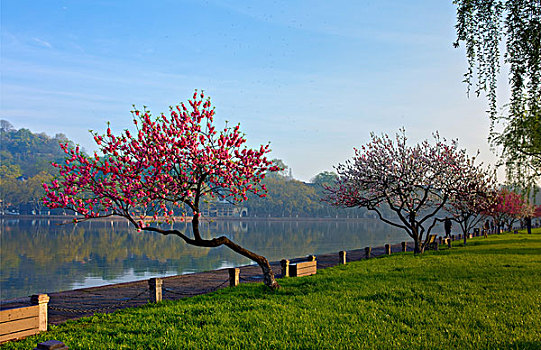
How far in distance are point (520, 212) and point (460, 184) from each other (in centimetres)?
3120

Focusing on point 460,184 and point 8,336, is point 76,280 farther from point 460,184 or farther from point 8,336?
point 460,184

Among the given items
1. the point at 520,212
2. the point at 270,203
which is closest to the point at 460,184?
the point at 520,212

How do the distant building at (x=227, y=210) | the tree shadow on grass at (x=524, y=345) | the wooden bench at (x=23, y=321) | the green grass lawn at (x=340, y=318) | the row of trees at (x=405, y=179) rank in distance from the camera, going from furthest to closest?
the distant building at (x=227, y=210) < the row of trees at (x=405, y=179) < the wooden bench at (x=23, y=321) < the green grass lawn at (x=340, y=318) < the tree shadow on grass at (x=524, y=345)

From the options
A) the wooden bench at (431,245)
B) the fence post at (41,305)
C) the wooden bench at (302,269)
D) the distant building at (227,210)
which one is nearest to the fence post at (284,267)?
the wooden bench at (302,269)

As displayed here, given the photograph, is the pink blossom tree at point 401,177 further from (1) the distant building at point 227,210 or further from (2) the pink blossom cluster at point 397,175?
(1) the distant building at point 227,210

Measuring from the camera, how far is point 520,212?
174 ft

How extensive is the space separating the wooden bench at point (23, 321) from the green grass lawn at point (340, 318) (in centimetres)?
40

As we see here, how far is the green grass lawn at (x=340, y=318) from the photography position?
8700 mm

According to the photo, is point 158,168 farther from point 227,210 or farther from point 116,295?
point 227,210

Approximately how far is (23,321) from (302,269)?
35.1ft

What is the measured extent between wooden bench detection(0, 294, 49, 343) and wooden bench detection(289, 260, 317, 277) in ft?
31.6

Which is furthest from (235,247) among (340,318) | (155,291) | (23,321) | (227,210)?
(227,210)

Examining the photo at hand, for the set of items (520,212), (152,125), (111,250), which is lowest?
(111,250)

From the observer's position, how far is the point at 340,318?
407 inches
